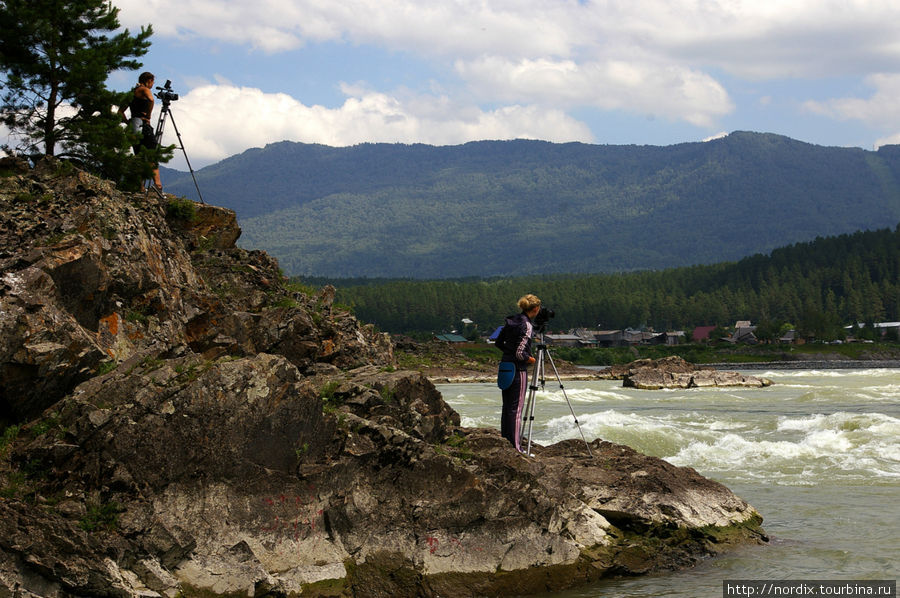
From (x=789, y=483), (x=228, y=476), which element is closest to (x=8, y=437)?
(x=228, y=476)

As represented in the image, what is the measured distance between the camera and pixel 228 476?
10344 mm

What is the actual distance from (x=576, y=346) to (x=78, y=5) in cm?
18526

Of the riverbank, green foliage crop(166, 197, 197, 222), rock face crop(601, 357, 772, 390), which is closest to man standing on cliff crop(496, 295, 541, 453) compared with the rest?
green foliage crop(166, 197, 197, 222)

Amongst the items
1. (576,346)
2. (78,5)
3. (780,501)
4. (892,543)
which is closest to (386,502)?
(892,543)

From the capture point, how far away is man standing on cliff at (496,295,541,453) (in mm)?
14203

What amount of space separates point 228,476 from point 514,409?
Result: 17.5 ft

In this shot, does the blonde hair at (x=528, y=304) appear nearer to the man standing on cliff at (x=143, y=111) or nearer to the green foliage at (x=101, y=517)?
the green foliage at (x=101, y=517)

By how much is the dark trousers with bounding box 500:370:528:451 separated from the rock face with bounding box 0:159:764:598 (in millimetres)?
654

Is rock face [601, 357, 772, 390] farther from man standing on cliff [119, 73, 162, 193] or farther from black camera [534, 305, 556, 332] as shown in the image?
man standing on cliff [119, 73, 162, 193]

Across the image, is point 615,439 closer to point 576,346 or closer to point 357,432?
point 357,432

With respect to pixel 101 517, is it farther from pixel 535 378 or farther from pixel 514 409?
pixel 535 378

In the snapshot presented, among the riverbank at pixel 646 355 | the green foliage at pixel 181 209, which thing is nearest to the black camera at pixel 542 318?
the green foliage at pixel 181 209

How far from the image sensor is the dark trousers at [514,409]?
14.4 metres

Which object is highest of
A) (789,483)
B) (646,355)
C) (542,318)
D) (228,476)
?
(542,318)
